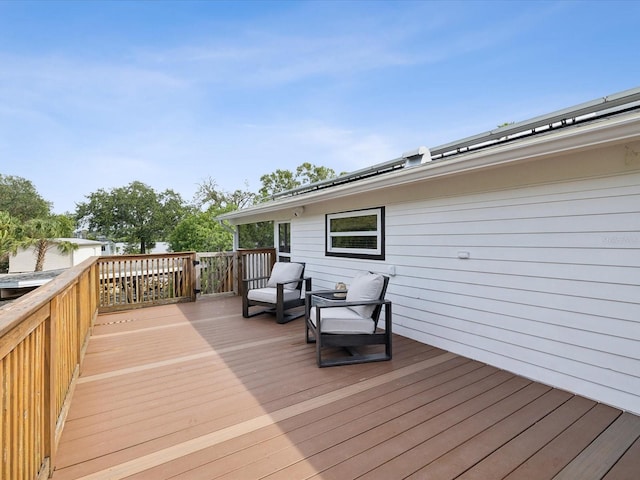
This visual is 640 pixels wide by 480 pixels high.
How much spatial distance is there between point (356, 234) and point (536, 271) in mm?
2727

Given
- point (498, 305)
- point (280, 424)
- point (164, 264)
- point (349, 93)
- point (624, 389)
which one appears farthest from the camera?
point (349, 93)

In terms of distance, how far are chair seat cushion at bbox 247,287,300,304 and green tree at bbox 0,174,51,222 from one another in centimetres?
2897

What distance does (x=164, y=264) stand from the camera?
22.2 ft

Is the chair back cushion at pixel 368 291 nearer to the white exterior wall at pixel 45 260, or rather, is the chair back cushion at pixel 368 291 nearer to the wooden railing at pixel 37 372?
the wooden railing at pixel 37 372

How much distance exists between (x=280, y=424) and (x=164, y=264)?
17.8ft

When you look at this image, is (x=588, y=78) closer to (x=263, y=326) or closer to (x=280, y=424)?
(x=263, y=326)

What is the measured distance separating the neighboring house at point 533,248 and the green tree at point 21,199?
3160cm

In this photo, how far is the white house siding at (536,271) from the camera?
8.29 feet

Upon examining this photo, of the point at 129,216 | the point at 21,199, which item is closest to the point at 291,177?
the point at 129,216

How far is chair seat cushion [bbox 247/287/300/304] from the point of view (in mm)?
5277

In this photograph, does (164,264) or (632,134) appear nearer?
(632,134)

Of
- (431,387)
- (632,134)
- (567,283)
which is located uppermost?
(632,134)

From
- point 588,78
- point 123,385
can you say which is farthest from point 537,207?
point 588,78

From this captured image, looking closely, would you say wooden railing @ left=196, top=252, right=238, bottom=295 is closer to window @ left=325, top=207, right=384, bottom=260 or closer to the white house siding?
window @ left=325, top=207, right=384, bottom=260
